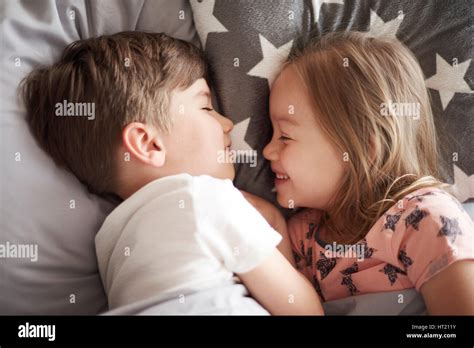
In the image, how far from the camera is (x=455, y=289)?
2.83ft

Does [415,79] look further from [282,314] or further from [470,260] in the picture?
[282,314]

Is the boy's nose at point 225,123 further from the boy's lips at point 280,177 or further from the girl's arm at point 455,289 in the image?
the girl's arm at point 455,289

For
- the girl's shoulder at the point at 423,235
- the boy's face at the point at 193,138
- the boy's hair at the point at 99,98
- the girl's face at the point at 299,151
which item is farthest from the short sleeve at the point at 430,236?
the boy's hair at the point at 99,98

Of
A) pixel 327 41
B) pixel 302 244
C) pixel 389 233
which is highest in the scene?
pixel 327 41

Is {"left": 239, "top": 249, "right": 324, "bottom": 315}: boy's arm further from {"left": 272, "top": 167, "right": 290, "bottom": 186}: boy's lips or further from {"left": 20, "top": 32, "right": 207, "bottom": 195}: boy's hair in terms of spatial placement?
{"left": 20, "top": 32, "right": 207, "bottom": 195}: boy's hair

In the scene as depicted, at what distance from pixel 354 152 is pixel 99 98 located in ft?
1.49

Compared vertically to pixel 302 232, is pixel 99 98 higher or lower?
higher

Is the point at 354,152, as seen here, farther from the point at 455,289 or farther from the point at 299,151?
the point at 455,289

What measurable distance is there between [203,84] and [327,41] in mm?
246

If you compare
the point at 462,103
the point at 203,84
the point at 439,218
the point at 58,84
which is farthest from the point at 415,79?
the point at 58,84

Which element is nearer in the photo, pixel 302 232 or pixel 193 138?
pixel 193 138

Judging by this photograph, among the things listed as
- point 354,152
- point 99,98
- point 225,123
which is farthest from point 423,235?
point 99,98

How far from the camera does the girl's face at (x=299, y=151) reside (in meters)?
1.02
